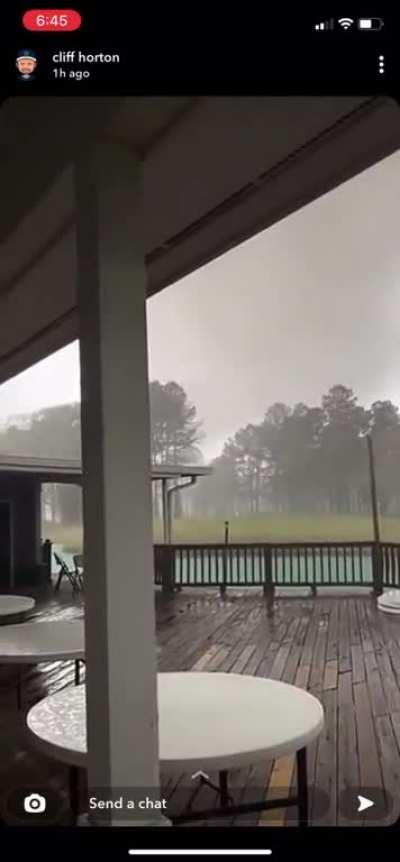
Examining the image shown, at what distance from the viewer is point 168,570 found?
75 centimetres

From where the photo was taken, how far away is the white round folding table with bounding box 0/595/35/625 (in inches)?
30.4

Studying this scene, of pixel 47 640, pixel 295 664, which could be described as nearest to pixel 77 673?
pixel 47 640

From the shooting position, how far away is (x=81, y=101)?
21.2 inches

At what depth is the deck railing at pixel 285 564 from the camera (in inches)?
23.8

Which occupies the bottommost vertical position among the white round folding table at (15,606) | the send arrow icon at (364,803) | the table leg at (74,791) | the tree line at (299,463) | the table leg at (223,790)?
the table leg at (223,790)

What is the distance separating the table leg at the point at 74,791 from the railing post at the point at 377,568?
0.37 metres

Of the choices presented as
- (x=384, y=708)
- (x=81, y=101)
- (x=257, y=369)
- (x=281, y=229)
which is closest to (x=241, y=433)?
(x=257, y=369)
